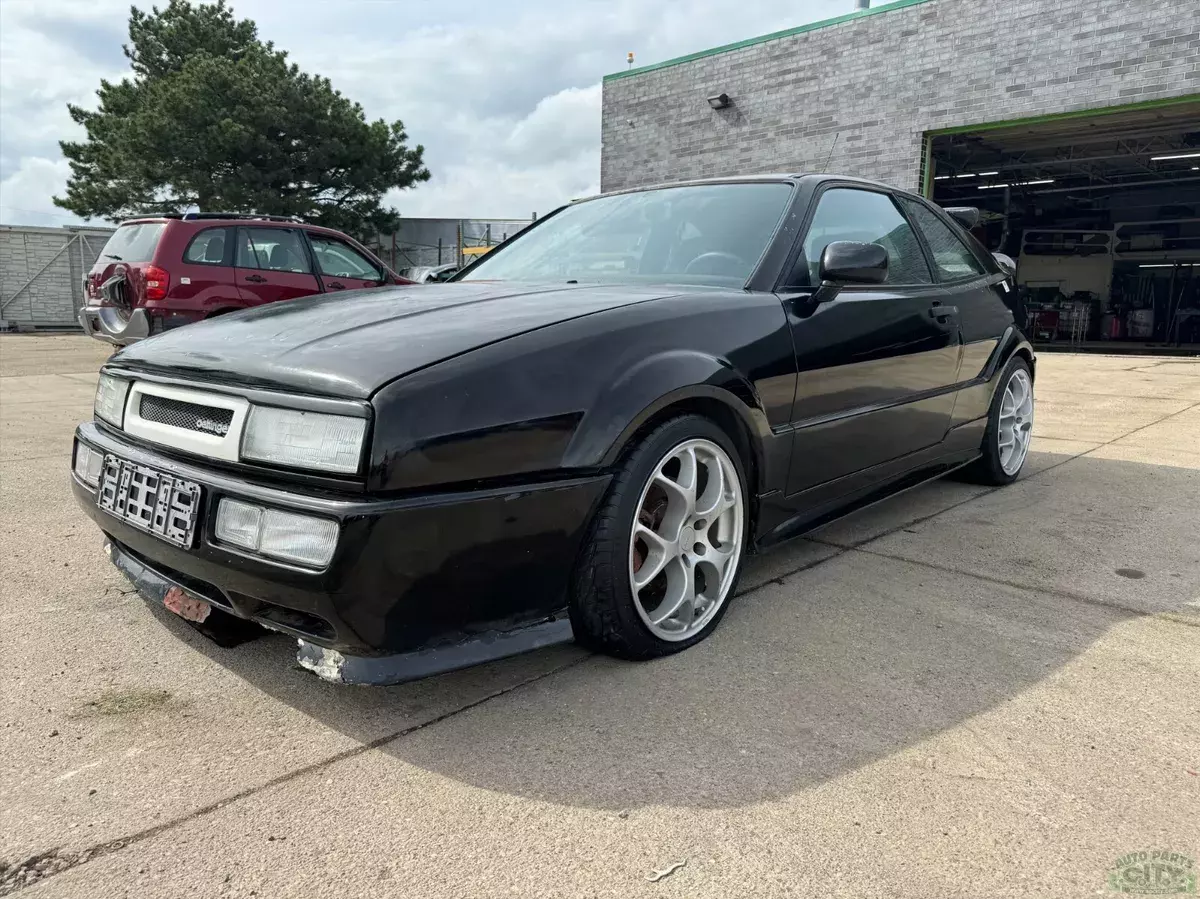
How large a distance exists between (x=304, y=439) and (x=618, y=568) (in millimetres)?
→ 784

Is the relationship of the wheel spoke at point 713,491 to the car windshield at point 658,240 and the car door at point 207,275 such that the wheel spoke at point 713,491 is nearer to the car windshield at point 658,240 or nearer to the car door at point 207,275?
the car windshield at point 658,240

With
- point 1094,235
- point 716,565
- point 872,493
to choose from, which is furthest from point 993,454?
point 1094,235

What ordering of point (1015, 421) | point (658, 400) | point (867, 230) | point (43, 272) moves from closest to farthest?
1. point (658, 400)
2. point (867, 230)
3. point (1015, 421)
4. point (43, 272)

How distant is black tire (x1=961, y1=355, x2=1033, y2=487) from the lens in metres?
4.09

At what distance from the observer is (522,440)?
184 cm

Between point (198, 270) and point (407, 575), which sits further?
point (198, 270)

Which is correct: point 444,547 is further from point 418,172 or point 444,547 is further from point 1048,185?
point 418,172

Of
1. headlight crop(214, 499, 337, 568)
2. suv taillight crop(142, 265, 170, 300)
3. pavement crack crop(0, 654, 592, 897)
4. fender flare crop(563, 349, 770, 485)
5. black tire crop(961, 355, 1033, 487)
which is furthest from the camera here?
suv taillight crop(142, 265, 170, 300)

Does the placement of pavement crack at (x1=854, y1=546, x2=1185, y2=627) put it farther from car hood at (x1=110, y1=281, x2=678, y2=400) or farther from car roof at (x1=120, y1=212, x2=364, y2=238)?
car roof at (x1=120, y1=212, x2=364, y2=238)

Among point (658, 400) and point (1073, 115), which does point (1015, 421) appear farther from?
point (1073, 115)

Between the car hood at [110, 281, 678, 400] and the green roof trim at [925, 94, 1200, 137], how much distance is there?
507 inches

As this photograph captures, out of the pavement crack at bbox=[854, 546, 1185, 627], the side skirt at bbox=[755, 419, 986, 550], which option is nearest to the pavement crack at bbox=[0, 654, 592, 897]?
the side skirt at bbox=[755, 419, 986, 550]

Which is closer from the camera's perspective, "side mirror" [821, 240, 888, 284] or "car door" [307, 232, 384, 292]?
"side mirror" [821, 240, 888, 284]

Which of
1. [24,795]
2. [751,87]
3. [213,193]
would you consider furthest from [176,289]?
[213,193]
